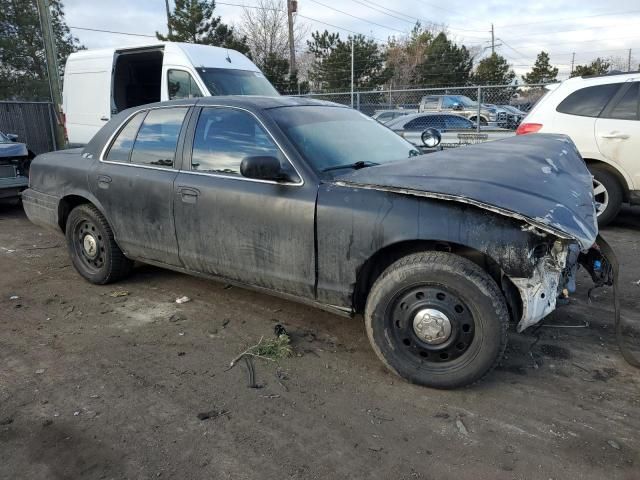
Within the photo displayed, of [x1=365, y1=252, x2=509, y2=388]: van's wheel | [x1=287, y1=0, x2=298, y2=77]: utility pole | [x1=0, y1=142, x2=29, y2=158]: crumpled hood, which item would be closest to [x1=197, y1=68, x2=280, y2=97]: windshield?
[x1=0, y1=142, x2=29, y2=158]: crumpled hood

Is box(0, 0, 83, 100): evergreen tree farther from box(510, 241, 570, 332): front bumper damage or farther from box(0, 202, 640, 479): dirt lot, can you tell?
box(510, 241, 570, 332): front bumper damage

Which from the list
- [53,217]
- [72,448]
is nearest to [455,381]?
[72,448]

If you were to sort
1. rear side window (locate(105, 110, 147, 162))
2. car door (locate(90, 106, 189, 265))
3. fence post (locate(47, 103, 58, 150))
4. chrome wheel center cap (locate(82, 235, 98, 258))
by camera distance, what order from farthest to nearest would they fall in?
fence post (locate(47, 103, 58, 150)) → chrome wheel center cap (locate(82, 235, 98, 258)) → rear side window (locate(105, 110, 147, 162)) → car door (locate(90, 106, 189, 265))

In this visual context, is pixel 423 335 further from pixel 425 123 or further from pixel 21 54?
pixel 21 54

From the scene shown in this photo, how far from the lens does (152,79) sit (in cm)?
1068

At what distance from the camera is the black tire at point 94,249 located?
467 cm

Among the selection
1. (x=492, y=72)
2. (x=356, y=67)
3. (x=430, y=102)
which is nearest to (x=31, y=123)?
(x=430, y=102)

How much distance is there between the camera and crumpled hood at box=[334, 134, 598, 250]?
105 inches

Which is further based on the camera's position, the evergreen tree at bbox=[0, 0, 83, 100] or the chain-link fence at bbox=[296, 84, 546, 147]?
the evergreen tree at bbox=[0, 0, 83, 100]

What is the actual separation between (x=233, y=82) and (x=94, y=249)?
5.17 meters

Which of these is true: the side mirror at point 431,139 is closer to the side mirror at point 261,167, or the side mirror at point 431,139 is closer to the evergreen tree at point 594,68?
the side mirror at point 261,167

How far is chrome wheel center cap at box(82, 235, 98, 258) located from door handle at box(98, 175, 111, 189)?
0.57m

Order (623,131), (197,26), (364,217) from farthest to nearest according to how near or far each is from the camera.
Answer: (197,26) < (623,131) < (364,217)

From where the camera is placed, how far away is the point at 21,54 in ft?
86.3
